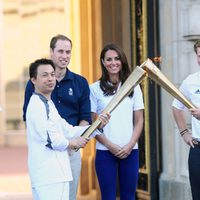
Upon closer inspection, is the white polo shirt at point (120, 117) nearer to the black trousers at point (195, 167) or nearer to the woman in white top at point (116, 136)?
the woman in white top at point (116, 136)

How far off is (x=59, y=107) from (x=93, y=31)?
9.47 feet

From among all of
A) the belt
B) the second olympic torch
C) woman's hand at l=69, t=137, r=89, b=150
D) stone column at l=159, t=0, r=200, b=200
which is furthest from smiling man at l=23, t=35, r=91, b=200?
stone column at l=159, t=0, r=200, b=200

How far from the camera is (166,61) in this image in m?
6.35

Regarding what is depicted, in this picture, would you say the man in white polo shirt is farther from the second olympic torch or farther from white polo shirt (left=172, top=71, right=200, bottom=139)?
the second olympic torch

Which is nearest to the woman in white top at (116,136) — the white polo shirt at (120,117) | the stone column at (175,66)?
the white polo shirt at (120,117)

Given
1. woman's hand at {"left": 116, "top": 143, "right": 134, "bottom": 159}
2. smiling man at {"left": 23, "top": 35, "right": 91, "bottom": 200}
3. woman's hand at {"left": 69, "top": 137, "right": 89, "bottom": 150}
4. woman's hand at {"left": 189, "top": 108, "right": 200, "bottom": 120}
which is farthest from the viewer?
woman's hand at {"left": 116, "top": 143, "right": 134, "bottom": 159}

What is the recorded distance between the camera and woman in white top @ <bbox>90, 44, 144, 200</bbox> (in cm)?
495

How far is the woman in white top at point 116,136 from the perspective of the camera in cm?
495

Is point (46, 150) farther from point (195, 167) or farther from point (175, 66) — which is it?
point (175, 66)

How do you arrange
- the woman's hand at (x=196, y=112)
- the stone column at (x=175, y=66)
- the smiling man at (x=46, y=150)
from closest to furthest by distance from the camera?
1. the smiling man at (x=46, y=150)
2. the woman's hand at (x=196, y=112)
3. the stone column at (x=175, y=66)

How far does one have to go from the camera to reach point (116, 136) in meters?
4.96

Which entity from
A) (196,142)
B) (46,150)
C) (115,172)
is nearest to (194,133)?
(196,142)

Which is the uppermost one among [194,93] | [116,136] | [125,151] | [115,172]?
[194,93]

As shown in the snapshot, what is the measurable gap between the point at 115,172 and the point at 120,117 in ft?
1.34
